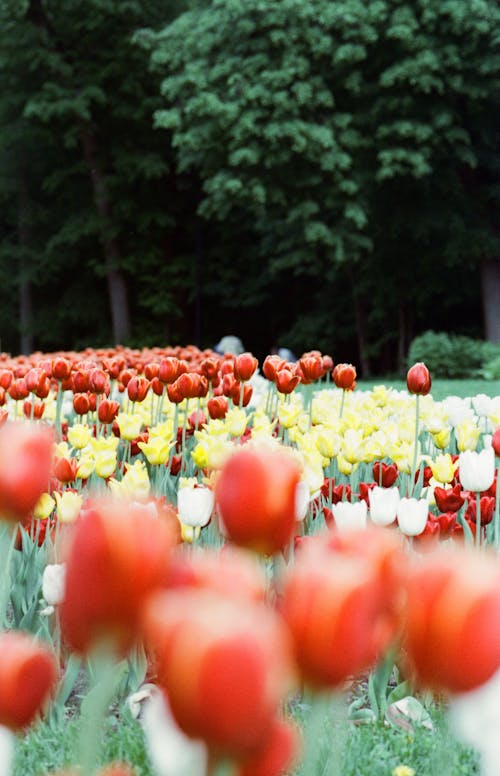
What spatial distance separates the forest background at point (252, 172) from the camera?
1642 cm

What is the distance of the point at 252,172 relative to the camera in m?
17.3

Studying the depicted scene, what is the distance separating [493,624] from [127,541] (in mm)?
220

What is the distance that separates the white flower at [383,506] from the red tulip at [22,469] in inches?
63.9

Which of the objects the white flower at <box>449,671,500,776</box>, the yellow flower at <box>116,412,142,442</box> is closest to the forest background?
the yellow flower at <box>116,412,142,442</box>

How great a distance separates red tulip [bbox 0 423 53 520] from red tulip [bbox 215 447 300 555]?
0.18 metres

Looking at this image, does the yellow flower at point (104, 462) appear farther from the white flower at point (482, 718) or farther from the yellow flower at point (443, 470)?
the white flower at point (482, 718)

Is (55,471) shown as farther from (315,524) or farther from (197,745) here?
(197,745)

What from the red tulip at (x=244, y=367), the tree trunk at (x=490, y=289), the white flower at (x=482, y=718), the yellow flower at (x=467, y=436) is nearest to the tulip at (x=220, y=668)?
the white flower at (x=482, y=718)

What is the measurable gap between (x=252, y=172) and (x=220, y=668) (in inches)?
678

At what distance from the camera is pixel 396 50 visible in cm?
1703

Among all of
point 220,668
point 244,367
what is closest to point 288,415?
point 244,367

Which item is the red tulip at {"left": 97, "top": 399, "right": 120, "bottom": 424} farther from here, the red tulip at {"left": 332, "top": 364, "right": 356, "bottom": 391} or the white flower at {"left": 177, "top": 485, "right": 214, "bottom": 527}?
the white flower at {"left": 177, "top": 485, "right": 214, "bottom": 527}

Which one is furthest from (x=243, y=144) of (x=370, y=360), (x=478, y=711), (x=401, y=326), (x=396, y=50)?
(x=478, y=711)

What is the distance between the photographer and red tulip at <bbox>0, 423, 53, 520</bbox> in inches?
32.9
